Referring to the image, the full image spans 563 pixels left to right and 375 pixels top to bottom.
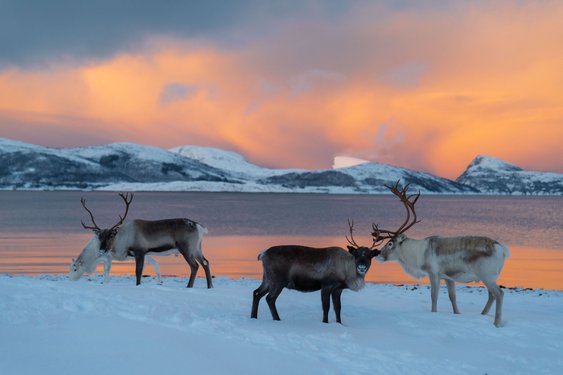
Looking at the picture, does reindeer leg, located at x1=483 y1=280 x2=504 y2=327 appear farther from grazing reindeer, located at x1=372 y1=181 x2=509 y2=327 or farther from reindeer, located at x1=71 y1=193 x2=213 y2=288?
reindeer, located at x1=71 y1=193 x2=213 y2=288

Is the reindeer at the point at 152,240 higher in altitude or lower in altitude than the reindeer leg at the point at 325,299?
higher

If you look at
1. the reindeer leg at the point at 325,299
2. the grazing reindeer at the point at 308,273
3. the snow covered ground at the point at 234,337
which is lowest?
the snow covered ground at the point at 234,337

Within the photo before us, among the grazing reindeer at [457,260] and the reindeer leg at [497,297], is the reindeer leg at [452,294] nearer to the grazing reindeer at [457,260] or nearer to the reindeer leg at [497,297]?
the grazing reindeer at [457,260]

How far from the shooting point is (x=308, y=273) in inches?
349

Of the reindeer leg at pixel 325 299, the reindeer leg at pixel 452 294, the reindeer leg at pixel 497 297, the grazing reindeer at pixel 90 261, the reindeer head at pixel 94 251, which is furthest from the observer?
the grazing reindeer at pixel 90 261

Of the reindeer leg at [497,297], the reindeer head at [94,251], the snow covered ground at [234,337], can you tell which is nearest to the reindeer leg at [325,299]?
the snow covered ground at [234,337]

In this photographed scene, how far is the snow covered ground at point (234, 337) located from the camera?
20.2 ft

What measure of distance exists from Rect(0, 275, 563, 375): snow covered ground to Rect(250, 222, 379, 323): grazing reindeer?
418mm

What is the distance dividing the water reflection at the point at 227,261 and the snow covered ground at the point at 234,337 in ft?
37.4

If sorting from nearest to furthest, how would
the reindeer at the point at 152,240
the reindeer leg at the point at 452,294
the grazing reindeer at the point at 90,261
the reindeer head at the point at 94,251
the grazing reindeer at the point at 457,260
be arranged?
the grazing reindeer at the point at 457,260, the reindeer leg at the point at 452,294, the reindeer at the point at 152,240, the reindeer head at the point at 94,251, the grazing reindeer at the point at 90,261

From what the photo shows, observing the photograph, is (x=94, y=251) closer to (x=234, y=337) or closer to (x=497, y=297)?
(x=234, y=337)

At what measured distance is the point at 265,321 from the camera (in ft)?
28.9

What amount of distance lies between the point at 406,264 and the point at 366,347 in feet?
13.7

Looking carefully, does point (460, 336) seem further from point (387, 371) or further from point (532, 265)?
point (532, 265)
